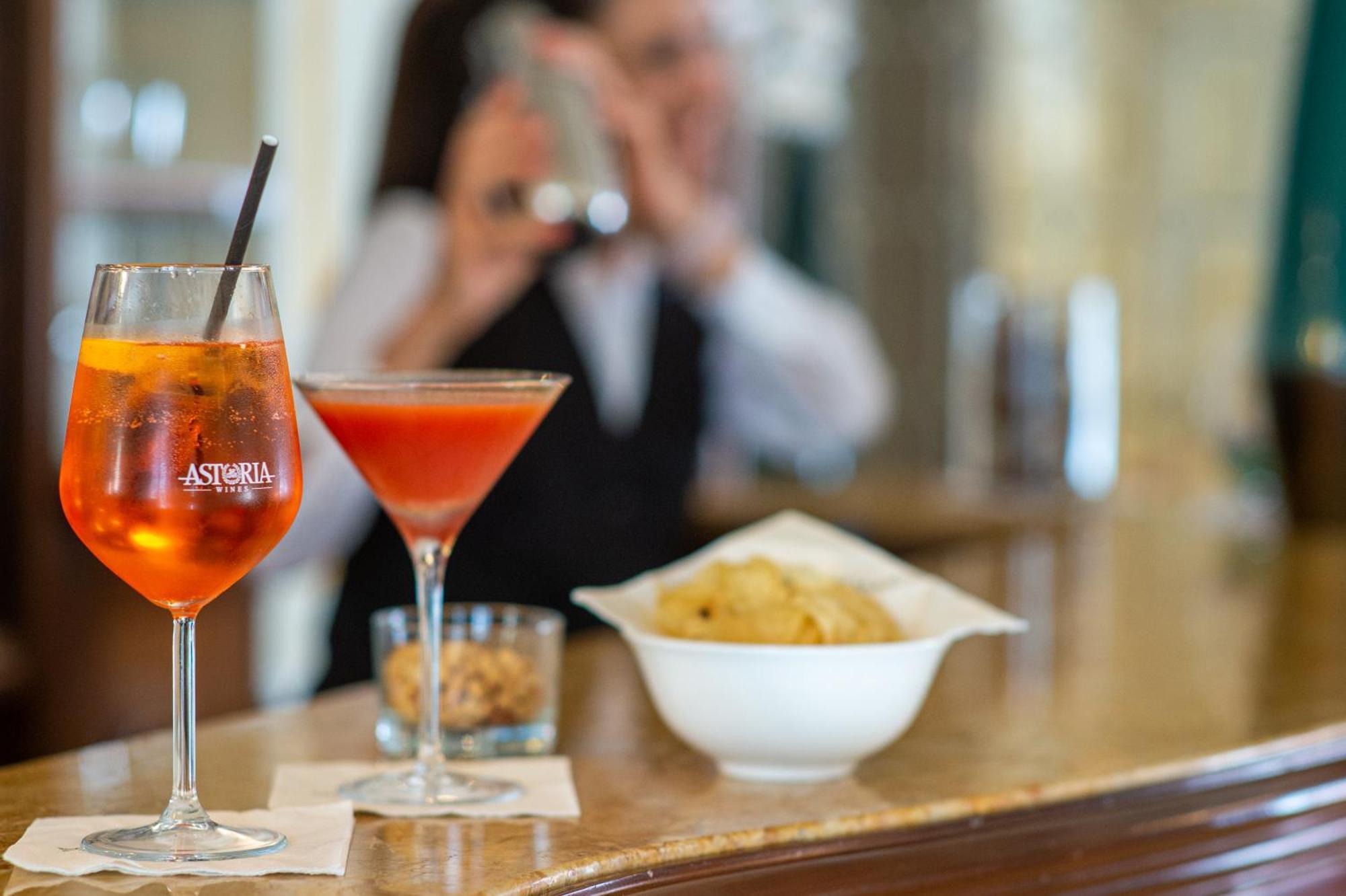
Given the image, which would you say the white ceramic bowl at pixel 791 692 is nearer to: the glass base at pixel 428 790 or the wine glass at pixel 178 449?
the glass base at pixel 428 790

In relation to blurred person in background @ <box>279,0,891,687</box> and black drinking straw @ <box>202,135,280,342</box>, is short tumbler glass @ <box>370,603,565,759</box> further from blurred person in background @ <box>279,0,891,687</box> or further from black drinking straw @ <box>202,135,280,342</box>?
blurred person in background @ <box>279,0,891,687</box>

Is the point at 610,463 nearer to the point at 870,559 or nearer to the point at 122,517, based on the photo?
the point at 870,559

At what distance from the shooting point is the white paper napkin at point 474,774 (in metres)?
0.90

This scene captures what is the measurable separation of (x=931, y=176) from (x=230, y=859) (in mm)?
3412

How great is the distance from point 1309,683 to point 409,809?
84 centimetres

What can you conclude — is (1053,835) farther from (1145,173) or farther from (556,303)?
(1145,173)

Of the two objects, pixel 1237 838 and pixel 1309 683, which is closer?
pixel 1237 838

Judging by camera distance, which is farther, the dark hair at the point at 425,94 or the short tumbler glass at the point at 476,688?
the dark hair at the point at 425,94

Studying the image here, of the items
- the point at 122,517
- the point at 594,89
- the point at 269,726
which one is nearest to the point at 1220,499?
the point at 594,89

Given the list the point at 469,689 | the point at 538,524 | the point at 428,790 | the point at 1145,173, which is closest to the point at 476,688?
the point at 469,689

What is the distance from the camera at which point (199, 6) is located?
134 inches

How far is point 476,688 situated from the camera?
Result: 1.06 m

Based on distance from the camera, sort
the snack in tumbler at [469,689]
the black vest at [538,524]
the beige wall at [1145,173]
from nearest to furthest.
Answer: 1. the snack in tumbler at [469,689]
2. the black vest at [538,524]
3. the beige wall at [1145,173]

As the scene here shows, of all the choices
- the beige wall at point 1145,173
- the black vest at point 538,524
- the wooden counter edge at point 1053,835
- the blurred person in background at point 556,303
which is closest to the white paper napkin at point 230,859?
the wooden counter edge at point 1053,835
